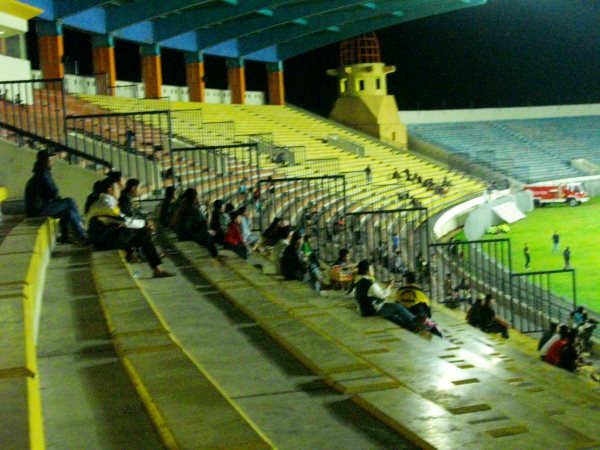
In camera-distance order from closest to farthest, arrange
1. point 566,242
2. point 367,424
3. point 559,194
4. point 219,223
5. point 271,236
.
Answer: point 367,424 → point 219,223 → point 271,236 → point 566,242 → point 559,194

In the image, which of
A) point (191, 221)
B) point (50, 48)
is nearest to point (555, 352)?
point (191, 221)

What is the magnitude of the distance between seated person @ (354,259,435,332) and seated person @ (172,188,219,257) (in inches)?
110

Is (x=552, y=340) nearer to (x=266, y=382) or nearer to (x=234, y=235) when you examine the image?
(x=234, y=235)

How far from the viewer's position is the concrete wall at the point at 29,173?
1323 cm

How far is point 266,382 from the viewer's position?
5.98m

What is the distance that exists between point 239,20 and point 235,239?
25.3m

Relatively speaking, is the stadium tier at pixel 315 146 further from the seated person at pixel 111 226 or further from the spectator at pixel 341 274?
the seated person at pixel 111 226

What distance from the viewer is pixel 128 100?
26.3 m

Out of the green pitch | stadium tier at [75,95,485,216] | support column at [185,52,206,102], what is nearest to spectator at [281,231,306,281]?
the green pitch

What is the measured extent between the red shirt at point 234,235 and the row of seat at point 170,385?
3.58 metres

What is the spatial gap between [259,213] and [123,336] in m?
7.75

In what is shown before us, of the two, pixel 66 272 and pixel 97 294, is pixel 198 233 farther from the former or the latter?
pixel 97 294

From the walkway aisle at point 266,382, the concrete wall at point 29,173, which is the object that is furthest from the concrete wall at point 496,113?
the walkway aisle at point 266,382

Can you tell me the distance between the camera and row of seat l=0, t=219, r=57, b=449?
3953mm
